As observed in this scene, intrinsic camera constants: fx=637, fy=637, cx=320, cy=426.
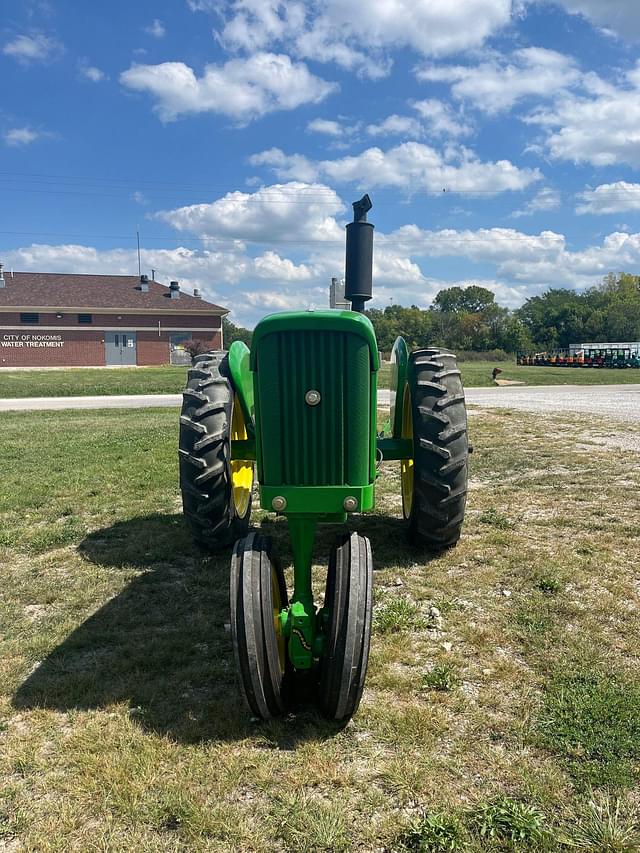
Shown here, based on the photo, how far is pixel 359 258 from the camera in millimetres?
4469

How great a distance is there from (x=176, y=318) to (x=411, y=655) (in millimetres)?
46757

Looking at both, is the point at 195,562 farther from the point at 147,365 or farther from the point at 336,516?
the point at 147,365

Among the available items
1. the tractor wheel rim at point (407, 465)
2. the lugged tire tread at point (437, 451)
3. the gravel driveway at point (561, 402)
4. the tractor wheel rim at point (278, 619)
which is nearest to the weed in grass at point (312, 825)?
the tractor wheel rim at point (278, 619)

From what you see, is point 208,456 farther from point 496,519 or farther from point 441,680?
point 496,519

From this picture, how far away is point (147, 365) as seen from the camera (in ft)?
155

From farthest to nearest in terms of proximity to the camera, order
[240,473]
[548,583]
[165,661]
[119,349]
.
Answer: [119,349]
[240,473]
[548,583]
[165,661]

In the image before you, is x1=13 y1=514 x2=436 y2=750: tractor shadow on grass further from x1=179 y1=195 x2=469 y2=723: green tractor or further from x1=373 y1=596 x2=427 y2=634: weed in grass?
x1=373 y1=596 x2=427 y2=634: weed in grass

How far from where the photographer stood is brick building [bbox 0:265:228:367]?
45219mm

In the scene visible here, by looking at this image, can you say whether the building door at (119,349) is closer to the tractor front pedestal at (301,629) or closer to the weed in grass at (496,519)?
the weed in grass at (496,519)

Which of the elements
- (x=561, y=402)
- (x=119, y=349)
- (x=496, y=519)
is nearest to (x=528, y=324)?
(x=119, y=349)

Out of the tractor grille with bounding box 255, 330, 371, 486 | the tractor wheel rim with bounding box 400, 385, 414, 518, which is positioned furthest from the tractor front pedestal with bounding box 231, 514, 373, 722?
the tractor wheel rim with bounding box 400, 385, 414, 518

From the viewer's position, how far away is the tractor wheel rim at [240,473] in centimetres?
530

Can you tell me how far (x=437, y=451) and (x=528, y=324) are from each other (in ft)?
285

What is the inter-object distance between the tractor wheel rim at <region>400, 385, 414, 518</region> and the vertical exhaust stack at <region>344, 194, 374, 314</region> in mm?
847
